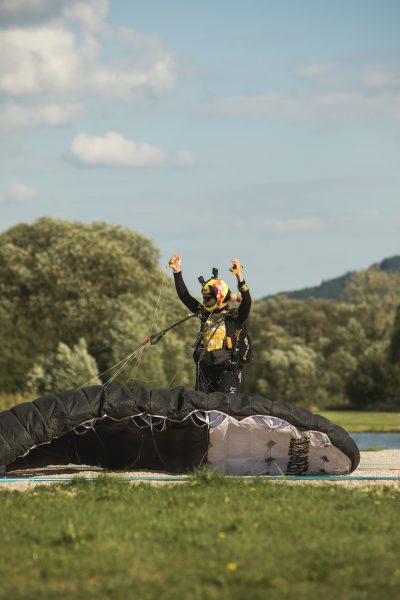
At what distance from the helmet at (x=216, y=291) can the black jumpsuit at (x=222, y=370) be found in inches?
3.5

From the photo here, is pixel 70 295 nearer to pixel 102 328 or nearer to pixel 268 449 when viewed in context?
pixel 102 328

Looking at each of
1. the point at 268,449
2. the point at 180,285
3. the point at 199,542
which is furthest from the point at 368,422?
the point at 199,542

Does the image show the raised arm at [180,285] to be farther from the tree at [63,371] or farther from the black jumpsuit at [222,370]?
the tree at [63,371]

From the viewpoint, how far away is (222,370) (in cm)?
1585

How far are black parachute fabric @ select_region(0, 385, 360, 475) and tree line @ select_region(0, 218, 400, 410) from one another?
36672 mm

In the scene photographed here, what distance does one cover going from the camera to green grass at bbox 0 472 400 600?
301 inches

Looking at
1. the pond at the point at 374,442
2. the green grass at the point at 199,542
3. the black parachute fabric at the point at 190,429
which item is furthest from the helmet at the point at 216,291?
the pond at the point at 374,442

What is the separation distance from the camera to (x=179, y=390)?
14258 mm

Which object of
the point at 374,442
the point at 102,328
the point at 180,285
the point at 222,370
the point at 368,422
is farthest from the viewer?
the point at 102,328

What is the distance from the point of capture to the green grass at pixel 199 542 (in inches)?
301

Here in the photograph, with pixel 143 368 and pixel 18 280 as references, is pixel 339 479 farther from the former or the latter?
pixel 18 280

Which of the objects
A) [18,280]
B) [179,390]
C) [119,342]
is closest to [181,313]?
[119,342]

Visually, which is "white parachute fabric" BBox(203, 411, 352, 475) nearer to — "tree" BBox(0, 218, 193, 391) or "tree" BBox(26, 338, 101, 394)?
"tree" BBox(26, 338, 101, 394)

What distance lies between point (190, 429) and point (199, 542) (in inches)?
214
